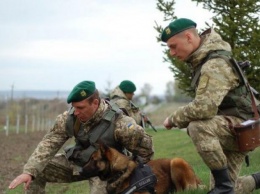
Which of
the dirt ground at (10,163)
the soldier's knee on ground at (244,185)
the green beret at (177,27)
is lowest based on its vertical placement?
the dirt ground at (10,163)

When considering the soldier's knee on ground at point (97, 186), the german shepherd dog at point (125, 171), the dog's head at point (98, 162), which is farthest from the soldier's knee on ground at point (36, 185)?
the dog's head at point (98, 162)

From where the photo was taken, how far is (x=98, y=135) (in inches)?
250

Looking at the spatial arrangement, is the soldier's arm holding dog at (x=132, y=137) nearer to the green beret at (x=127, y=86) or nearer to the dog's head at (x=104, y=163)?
the dog's head at (x=104, y=163)

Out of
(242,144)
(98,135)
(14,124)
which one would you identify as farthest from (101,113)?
(14,124)

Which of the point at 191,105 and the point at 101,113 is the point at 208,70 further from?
the point at 101,113

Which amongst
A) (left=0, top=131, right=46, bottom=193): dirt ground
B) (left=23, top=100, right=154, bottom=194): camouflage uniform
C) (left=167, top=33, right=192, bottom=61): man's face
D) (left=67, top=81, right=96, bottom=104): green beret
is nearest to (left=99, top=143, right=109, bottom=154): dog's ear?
(left=23, top=100, right=154, bottom=194): camouflage uniform

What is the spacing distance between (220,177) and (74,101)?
178cm

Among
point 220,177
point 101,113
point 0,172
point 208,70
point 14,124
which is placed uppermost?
point 208,70

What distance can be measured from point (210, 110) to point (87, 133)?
1.51 meters

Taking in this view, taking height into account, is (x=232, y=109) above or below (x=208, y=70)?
A: below

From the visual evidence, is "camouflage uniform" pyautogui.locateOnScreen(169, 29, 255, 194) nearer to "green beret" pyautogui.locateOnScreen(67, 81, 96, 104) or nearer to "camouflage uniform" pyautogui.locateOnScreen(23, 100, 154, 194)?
"camouflage uniform" pyautogui.locateOnScreen(23, 100, 154, 194)

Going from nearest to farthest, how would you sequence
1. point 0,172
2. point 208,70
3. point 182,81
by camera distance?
point 208,70
point 182,81
point 0,172

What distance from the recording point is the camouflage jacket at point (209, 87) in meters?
5.70

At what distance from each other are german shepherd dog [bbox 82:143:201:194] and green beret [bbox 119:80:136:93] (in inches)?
216
